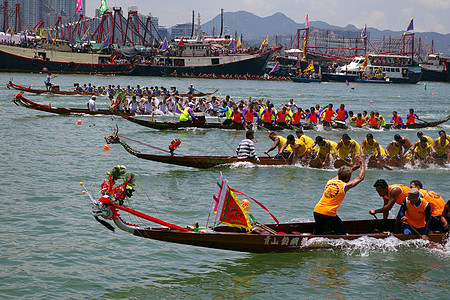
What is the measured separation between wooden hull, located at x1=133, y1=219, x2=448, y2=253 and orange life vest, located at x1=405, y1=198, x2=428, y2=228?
0.94 ft

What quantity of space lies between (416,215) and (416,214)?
2 cm

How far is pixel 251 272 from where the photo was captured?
10719 millimetres

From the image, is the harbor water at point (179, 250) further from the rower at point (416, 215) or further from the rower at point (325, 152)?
the rower at point (325, 152)

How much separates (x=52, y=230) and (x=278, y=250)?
5.69 metres

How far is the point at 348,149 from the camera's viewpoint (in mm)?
19344

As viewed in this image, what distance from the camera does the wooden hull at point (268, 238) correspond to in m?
9.83

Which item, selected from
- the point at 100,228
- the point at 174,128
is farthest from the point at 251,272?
the point at 174,128

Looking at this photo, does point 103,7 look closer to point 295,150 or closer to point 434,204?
point 295,150

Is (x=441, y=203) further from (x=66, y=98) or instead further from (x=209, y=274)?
(x=66, y=98)

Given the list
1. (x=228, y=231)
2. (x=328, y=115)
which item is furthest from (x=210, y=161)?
(x=328, y=115)

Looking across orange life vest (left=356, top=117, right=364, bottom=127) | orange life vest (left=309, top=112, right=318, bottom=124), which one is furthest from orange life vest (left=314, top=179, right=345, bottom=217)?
orange life vest (left=356, top=117, right=364, bottom=127)

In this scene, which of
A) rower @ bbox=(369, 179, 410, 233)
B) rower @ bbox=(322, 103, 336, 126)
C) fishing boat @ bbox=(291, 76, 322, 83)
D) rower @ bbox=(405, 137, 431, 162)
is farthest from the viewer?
fishing boat @ bbox=(291, 76, 322, 83)

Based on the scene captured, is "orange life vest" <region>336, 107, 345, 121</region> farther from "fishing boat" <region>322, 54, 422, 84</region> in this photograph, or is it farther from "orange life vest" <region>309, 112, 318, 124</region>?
"fishing boat" <region>322, 54, 422, 84</region>

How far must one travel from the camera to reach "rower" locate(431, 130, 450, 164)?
1975cm
